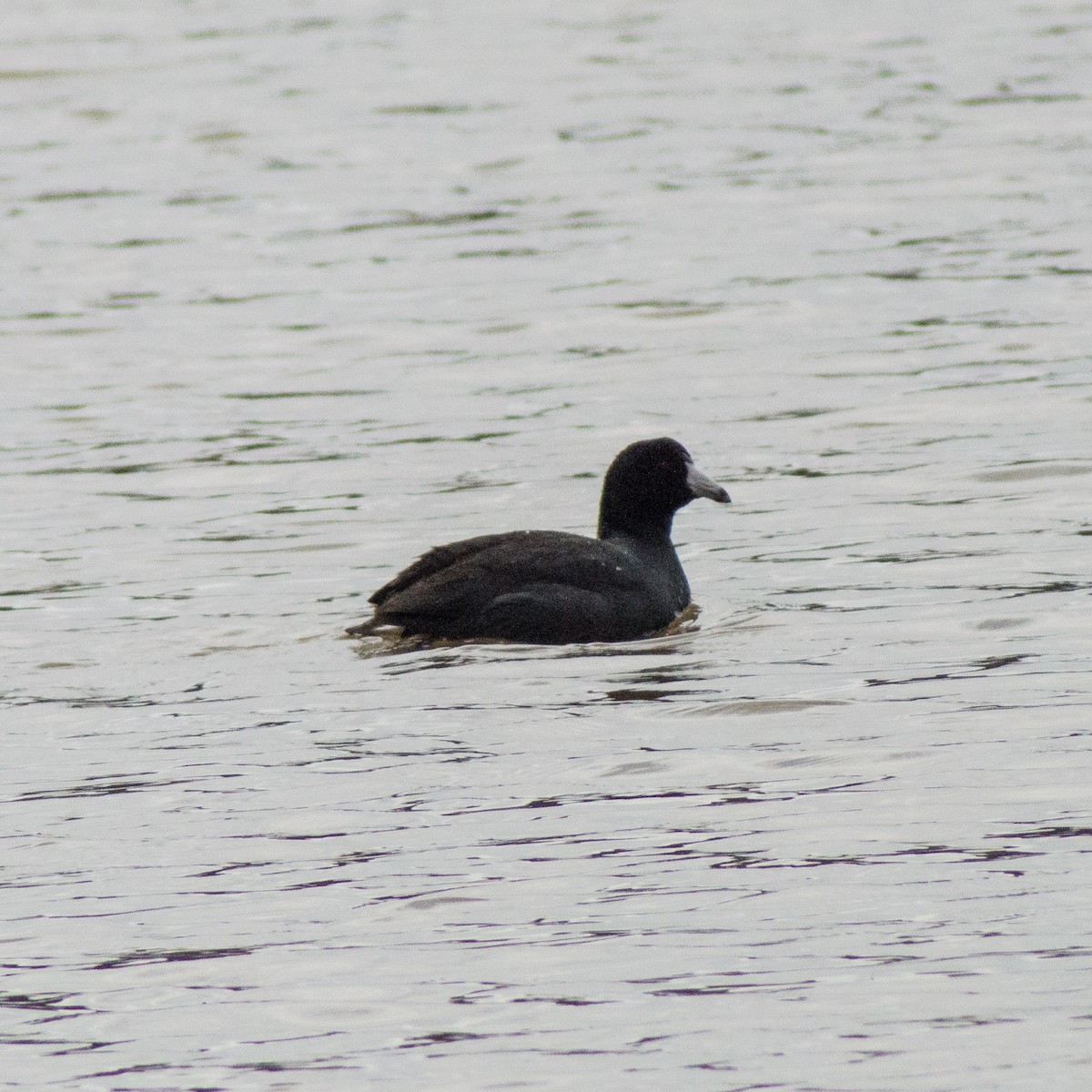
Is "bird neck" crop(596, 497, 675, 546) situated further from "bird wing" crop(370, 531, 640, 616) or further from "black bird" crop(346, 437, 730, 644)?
"bird wing" crop(370, 531, 640, 616)

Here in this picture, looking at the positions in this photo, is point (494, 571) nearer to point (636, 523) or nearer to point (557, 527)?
point (636, 523)

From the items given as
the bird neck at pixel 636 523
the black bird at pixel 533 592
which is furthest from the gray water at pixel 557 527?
the bird neck at pixel 636 523

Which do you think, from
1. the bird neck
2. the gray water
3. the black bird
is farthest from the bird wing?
the bird neck

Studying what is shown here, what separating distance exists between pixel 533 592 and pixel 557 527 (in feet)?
9.52

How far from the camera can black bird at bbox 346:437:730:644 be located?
11.4 m

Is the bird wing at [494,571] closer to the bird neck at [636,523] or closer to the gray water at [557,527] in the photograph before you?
the gray water at [557,527]

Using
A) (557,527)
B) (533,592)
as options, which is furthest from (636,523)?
(557,527)

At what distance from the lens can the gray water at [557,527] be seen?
23.0 ft

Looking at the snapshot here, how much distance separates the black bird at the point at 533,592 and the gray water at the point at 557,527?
0.68ft

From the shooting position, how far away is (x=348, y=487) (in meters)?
15.1

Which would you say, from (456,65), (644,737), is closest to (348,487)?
(644,737)

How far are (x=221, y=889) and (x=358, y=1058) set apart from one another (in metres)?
1.44

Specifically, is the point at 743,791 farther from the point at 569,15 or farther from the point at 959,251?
the point at 569,15

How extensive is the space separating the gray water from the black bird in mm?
208
